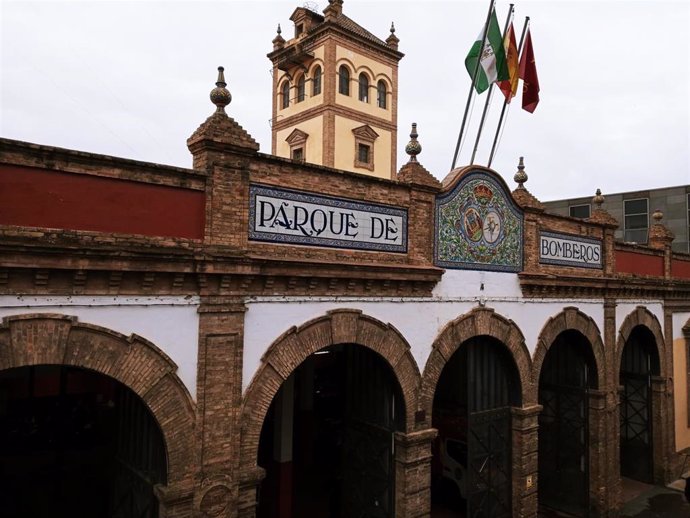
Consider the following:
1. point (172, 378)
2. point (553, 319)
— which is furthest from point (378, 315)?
point (553, 319)

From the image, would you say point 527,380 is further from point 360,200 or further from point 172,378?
point 172,378

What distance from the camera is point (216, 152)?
7.72m

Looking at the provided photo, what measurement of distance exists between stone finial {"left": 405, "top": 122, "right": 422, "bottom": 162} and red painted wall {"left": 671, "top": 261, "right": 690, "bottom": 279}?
13242mm

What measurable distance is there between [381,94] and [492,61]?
16.0 m

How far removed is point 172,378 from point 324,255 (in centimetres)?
312

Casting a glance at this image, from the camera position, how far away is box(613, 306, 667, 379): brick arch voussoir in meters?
15.9

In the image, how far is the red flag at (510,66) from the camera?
14.0m

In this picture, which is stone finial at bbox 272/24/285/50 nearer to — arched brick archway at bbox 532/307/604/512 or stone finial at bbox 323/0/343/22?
stone finial at bbox 323/0/343/22

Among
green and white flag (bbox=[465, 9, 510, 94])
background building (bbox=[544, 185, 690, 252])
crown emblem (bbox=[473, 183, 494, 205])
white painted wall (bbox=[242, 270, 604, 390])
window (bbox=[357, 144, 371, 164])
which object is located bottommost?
white painted wall (bbox=[242, 270, 604, 390])

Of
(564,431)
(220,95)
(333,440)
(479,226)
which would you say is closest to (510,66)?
(479,226)

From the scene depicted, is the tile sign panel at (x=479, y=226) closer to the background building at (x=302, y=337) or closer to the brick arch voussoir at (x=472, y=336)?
→ the background building at (x=302, y=337)

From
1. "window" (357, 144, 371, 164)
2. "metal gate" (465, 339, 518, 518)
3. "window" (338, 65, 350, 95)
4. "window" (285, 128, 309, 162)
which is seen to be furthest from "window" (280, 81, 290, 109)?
"metal gate" (465, 339, 518, 518)

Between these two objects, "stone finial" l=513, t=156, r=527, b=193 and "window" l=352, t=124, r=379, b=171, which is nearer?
"stone finial" l=513, t=156, r=527, b=193

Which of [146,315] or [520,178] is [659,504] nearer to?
[520,178]
